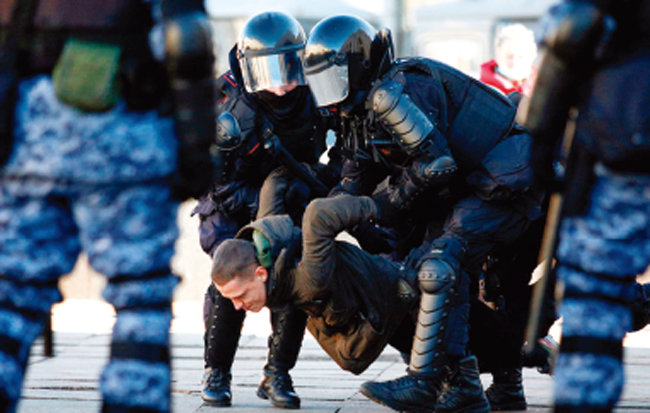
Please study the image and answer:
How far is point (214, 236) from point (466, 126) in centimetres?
118

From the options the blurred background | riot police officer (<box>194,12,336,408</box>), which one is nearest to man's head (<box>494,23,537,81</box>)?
riot police officer (<box>194,12,336,408</box>)

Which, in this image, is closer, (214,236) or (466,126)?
(466,126)

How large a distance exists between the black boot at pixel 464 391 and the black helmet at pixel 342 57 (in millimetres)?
1121

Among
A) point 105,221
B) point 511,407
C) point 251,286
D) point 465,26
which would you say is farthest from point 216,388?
point 465,26

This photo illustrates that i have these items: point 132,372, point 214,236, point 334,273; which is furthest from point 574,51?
point 214,236

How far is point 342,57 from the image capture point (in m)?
4.36

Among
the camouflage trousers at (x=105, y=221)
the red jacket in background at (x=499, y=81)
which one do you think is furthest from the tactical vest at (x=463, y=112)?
the red jacket in background at (x=499, y=81)

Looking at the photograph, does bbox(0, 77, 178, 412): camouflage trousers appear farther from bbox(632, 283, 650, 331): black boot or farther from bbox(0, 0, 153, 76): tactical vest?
bbox(632, 283, 650, 331): black boot

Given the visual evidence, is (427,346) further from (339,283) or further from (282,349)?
(282,349)

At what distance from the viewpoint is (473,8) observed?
14492mm

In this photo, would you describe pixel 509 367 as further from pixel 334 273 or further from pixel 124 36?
pixel 124 36

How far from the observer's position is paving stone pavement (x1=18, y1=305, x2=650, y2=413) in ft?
14.7

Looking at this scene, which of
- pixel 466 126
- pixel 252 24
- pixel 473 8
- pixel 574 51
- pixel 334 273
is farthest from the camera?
pixel 473 8

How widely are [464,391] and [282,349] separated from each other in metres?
0.87
